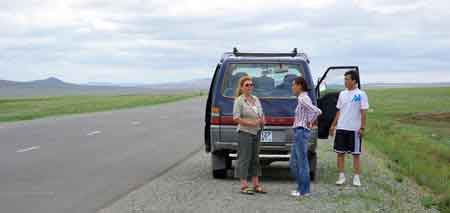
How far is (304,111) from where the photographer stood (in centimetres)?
1165

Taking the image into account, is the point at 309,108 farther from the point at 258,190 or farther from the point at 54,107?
the point at 54,107

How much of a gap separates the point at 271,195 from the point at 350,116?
1850 mm

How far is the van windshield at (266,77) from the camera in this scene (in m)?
13.0

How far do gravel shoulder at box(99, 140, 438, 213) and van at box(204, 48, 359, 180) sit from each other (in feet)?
1.68

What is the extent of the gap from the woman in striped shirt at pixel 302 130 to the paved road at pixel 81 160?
8.05 feet

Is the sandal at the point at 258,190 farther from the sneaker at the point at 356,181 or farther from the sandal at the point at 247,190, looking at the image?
the sneaker at the point at 356,181

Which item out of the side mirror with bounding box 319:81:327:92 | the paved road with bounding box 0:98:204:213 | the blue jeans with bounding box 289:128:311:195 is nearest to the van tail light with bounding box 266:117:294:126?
the blue jeans with bounding box 289:128:311:195

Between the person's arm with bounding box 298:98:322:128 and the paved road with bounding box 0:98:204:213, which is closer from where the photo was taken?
the paved road with bounding box 0:98:204:213

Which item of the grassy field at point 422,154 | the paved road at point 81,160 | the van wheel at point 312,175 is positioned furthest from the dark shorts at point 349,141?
the paved road at point 81,160

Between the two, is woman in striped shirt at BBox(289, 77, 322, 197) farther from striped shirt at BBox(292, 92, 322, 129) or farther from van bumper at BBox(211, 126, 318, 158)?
van bumper at BBox(211, 126, 318, 158)

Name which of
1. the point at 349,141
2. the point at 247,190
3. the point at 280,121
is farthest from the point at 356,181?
the point at 247,190

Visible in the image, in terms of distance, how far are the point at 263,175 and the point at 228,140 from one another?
1813 mm

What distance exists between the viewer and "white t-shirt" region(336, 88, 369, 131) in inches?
495

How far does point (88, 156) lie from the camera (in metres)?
17.5
